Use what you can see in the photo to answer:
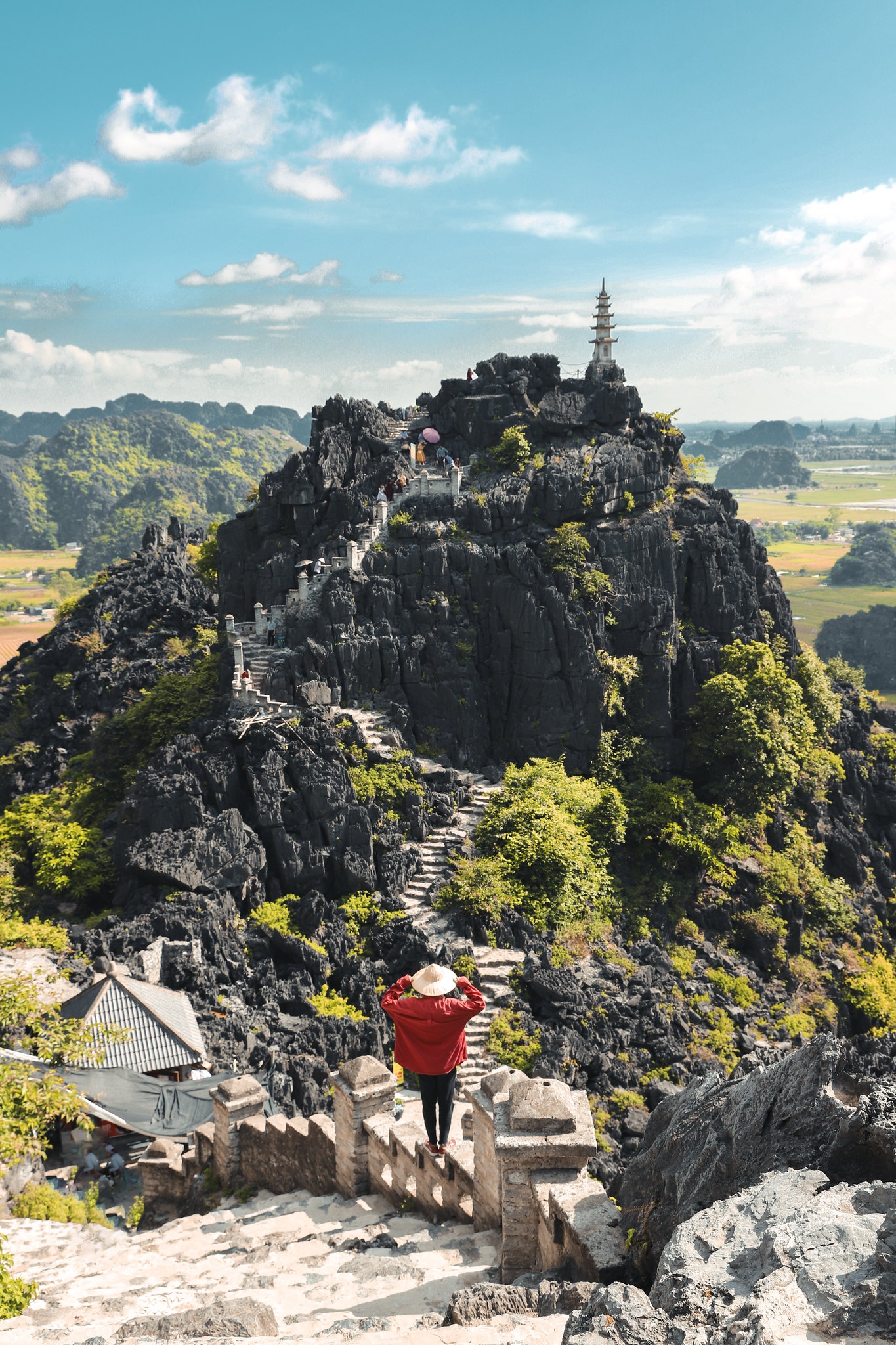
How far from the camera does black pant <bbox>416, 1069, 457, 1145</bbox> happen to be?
481 inches

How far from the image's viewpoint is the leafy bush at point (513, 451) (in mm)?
45125

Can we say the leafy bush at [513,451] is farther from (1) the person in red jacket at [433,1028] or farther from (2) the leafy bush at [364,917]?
(1) the person in red jacket at [433,1028]

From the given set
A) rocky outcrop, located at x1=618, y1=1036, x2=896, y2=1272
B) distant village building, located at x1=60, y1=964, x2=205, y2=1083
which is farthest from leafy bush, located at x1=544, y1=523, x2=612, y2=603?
rocky outcrop, located at x1=618, y1=1036, x2=896, y2=1272

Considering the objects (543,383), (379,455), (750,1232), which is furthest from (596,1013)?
(543,383)

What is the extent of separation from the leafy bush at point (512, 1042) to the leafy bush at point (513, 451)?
88.6 ft

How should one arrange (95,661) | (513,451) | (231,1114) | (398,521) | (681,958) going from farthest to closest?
(95,661) → (513,451) → (398,521) → (681,958) → (231,1114)

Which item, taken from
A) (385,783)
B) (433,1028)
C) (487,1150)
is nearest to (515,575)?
(385,783)

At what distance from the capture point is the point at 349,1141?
13438 millimetres

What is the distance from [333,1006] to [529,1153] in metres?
18.3

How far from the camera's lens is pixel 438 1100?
1234cm

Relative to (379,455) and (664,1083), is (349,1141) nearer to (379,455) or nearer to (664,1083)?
(664,1083)

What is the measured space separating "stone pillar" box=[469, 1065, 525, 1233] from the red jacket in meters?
0.90

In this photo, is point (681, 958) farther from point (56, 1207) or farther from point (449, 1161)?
point (449, 1161)

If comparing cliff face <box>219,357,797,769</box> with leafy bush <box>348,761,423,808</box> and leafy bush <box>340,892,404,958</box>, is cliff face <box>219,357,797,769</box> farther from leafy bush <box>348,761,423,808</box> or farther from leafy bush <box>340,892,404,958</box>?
leafy bush <box>340,892,404,958</box>
